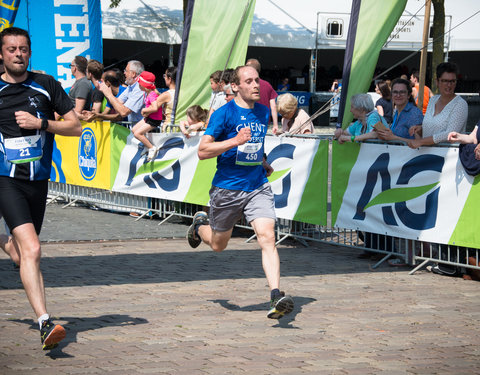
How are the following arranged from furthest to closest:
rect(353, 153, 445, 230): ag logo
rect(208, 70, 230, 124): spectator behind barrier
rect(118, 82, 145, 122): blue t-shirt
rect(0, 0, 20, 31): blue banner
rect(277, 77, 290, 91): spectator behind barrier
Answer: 1. rect(277, 77, 290, 91): spectator behind barrier
2. rect(118, 82, 145, 122): blue t-shirt
3. rect(208, 70, 230, 124): spectator behind barrier
4. rect(0, 0, 20, 31): blue banner
5. rect(353, 153, 445, 230): ag logo

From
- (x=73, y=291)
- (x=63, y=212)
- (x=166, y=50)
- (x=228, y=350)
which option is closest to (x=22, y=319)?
Answer: (x=73, y=291)

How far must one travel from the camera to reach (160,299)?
6.93m

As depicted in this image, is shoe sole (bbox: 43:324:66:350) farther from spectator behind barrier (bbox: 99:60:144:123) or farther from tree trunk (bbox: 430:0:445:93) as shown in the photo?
tree trunk (bbox: 430:0:445:93)

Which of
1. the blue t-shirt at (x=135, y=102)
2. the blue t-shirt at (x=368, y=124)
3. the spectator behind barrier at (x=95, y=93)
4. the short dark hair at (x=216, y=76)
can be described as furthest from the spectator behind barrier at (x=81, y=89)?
the blue t-shirt at (x=368, y=124)

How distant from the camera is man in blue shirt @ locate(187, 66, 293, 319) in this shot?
20.7ft

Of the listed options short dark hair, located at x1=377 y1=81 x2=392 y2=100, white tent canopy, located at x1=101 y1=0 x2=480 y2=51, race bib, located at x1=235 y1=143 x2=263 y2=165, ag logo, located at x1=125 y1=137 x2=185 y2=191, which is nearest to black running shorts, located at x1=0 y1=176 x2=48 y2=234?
race bib, located at x1=235 y1=143 x2=263 y2=165

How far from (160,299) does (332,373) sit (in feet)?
7.79

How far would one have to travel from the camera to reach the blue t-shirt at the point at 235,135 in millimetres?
6422

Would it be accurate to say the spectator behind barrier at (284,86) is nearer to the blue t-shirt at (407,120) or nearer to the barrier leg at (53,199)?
the barrier leg at (53,199)

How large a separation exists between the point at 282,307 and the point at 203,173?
188 inches

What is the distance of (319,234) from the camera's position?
9656 mm

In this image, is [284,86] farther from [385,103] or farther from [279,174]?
[279,174]

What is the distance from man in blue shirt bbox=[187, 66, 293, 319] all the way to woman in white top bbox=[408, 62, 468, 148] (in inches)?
86.7

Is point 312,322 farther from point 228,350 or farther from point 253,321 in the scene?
point 228,350
